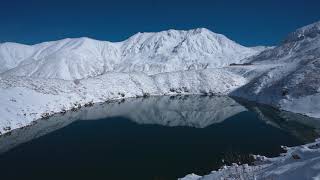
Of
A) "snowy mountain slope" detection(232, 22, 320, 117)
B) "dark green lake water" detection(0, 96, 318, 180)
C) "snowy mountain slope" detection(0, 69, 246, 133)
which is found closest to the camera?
"dark green lake water" detection(0, 96, 318, 180)

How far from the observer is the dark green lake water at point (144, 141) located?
37.3 metres

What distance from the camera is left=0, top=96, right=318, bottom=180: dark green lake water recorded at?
3734 centimetres

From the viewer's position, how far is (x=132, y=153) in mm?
43750

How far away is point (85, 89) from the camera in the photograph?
4082 inches

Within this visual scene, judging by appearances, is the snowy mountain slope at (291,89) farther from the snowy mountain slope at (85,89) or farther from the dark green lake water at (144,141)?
the snowy mountain slope at (85,89)

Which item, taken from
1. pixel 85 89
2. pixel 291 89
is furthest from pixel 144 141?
pixel 85 89

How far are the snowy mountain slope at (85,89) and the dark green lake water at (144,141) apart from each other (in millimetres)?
5152

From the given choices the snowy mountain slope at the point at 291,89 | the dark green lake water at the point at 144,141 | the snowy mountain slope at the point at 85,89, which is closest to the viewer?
the dark green lake water at the point at 144,141

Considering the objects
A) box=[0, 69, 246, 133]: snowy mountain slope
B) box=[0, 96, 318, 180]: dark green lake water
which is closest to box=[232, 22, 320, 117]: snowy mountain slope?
box=[0, 96, 318, 180]: dark green lake water

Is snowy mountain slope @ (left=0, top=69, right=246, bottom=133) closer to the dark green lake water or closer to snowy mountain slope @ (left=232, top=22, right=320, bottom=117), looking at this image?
the dark green lake water

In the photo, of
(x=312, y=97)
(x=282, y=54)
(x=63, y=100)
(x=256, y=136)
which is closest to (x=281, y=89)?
(x=312, y=97)

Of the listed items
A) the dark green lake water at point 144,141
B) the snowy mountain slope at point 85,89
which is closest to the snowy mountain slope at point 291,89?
the dark green lake water at point 144,141

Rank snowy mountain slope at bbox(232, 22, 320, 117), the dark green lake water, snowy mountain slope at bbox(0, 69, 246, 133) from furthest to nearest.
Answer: snowy mountain slope at bbox(232, 22, 320, 117) < snowy mountain slope at bbox(0, 69, 246, 133) < the dark green lake water

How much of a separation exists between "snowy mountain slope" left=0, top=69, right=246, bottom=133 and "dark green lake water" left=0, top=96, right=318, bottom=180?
16.9 ft
